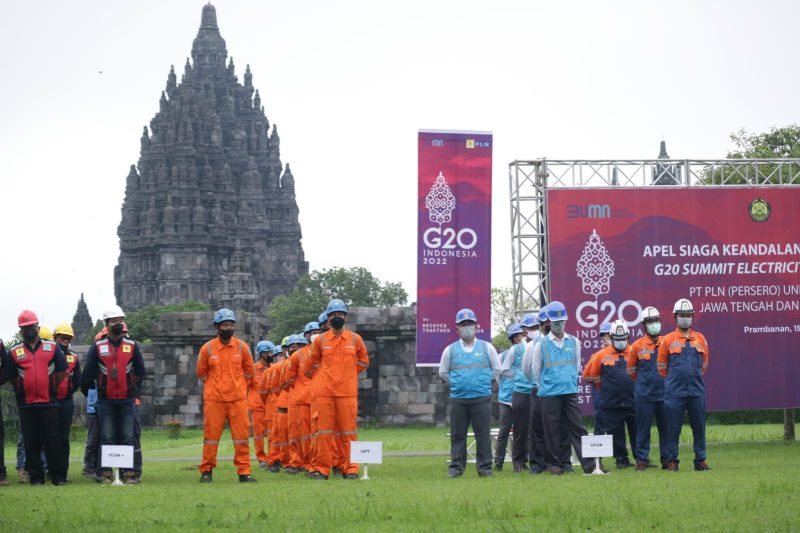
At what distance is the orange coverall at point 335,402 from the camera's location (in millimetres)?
17047

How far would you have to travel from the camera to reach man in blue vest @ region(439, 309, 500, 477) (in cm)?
1727

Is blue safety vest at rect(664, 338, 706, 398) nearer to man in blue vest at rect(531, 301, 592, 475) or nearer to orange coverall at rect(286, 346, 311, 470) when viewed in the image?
man in blue vest at rect(531, 301, 592, 475)

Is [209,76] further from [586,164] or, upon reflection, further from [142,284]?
[586,164]

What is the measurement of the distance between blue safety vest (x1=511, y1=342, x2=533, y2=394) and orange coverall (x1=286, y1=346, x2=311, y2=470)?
274 centimetres

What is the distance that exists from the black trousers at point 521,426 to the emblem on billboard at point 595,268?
5.30m

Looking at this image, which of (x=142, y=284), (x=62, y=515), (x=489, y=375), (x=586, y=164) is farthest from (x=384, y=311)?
(x=142, y=284)

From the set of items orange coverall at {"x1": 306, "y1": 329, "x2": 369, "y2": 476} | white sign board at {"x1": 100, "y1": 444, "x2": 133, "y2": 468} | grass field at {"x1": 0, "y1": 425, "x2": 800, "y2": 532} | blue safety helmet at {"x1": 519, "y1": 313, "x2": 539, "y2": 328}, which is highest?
blue safety helmet at {"x1": 519, "y1": 313, "x2": 539, "y2": 328}

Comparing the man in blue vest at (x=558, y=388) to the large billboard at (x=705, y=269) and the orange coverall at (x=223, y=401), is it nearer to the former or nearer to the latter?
the orange coverall at (x=223, y=401)

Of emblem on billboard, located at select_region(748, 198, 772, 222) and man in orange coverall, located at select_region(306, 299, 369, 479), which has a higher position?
emblem on billboard, located at select_region(748, 198, 772, 222)

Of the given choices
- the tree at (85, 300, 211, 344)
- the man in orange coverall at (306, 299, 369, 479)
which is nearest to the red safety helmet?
the man in orange coverall at (306, 299, 369, 479)

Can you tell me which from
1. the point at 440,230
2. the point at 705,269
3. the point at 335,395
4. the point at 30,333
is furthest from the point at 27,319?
the point at 705,269

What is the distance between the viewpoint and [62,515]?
12281mm

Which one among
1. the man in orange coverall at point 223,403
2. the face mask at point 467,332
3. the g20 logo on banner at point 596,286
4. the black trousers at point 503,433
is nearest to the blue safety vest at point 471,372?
the face mask at point 467,332

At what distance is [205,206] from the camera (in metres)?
138
